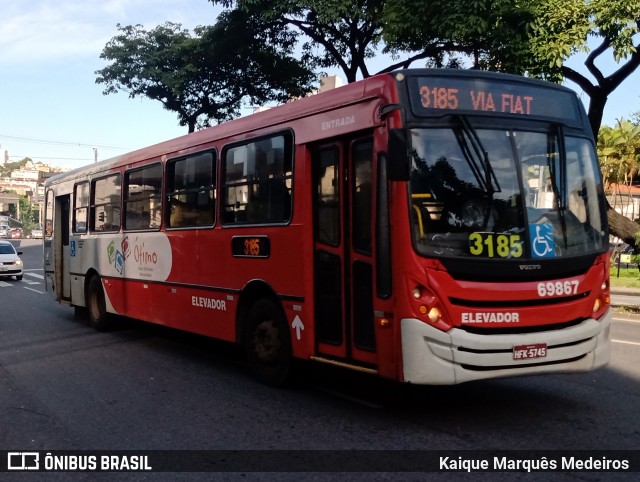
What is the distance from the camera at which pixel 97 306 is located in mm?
12391

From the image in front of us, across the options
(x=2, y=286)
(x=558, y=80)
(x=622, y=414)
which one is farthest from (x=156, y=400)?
(x=2, y=286)

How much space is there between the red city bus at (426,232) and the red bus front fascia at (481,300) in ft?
0.04

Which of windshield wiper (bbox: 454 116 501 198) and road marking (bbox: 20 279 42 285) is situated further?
road marking (bbox: 20 279 42 285)

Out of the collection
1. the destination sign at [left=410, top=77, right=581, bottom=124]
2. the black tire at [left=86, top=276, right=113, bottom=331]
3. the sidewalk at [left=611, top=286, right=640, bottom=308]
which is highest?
the destination sign at [left=410, top=77, right=581, bottom=124]

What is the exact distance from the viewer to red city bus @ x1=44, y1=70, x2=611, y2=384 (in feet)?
18.1

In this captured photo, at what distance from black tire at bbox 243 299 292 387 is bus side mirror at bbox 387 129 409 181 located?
2.33 metres

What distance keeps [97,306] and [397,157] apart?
28.1 ft

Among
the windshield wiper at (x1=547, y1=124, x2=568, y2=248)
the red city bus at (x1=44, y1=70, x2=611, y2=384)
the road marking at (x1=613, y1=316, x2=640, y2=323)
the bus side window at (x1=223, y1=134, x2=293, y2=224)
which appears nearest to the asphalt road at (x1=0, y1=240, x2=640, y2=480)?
the red city bus at (x1=44, y1=70, x2=611, y2=384)

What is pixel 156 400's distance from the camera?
689cm

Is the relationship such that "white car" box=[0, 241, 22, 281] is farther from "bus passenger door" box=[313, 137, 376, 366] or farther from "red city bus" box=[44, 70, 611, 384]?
"bus passenger door" box=[313, 137, 376, 366]

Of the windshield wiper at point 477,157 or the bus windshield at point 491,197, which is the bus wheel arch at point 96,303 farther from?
the windshield wiper at point 477,157

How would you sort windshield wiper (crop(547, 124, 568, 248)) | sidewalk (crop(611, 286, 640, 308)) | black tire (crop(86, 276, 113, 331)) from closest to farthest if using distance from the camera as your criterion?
windshield wiper (crop(547, 124, 568, 248)), black tire (crop(86, 276, 113, 331)), sidewalk (crop(611, 286, 640, 308))

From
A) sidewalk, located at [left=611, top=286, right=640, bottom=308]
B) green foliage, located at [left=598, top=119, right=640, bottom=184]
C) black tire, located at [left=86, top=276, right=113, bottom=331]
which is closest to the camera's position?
black tire, located at [left=86, top=276, right=113, bottom=331]

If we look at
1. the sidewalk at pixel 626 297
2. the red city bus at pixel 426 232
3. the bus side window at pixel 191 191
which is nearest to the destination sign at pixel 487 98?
the red city bus at pixel 426 232
